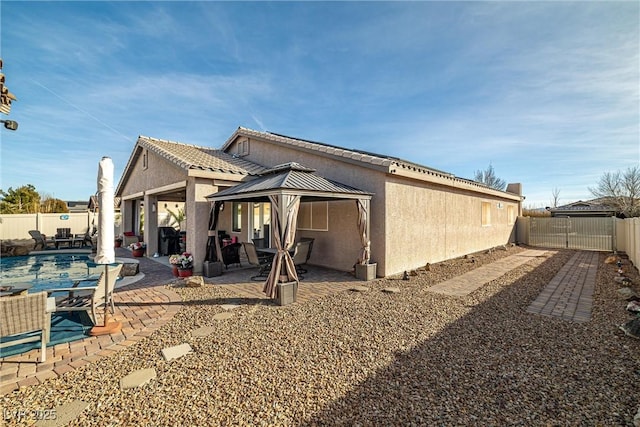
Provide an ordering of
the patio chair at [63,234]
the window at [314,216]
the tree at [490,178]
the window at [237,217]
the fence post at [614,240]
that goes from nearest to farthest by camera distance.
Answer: the window at [314,216] → the window at [237,217] → the fence post at [614,240] → the patio chair at [63,234] → the tree at [490,178]

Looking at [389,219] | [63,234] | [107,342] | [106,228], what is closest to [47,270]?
[106,228]

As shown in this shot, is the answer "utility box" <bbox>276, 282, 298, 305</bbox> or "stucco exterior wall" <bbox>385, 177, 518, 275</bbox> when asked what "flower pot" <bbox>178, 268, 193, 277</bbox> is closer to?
"utility box" <bbox>276, 282, 298, 305</bbox>

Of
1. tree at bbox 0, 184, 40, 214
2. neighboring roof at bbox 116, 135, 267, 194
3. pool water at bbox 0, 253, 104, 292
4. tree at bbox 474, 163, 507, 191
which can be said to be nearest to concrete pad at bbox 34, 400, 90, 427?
pool water at bbox 0, 253, 104, 292

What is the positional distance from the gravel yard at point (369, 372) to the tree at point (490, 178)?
138 ft

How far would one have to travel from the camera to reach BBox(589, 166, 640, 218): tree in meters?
24.5

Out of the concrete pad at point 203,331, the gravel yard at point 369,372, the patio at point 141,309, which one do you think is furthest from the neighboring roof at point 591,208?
the concrete pad at point 203,331

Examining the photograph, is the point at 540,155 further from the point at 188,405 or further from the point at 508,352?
the point at 188,405

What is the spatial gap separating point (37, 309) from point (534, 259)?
17179 mm

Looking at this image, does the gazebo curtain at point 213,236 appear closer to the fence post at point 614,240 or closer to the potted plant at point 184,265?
the potted plant at point 184,265

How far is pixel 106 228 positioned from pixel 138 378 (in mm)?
3216

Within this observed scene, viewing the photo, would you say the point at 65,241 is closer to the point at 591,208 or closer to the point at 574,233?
the point at 574,233

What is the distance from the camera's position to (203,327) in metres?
5.11

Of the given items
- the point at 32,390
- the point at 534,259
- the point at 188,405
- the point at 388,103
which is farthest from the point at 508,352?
the point at 388,103

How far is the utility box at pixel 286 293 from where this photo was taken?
6.38 metres
